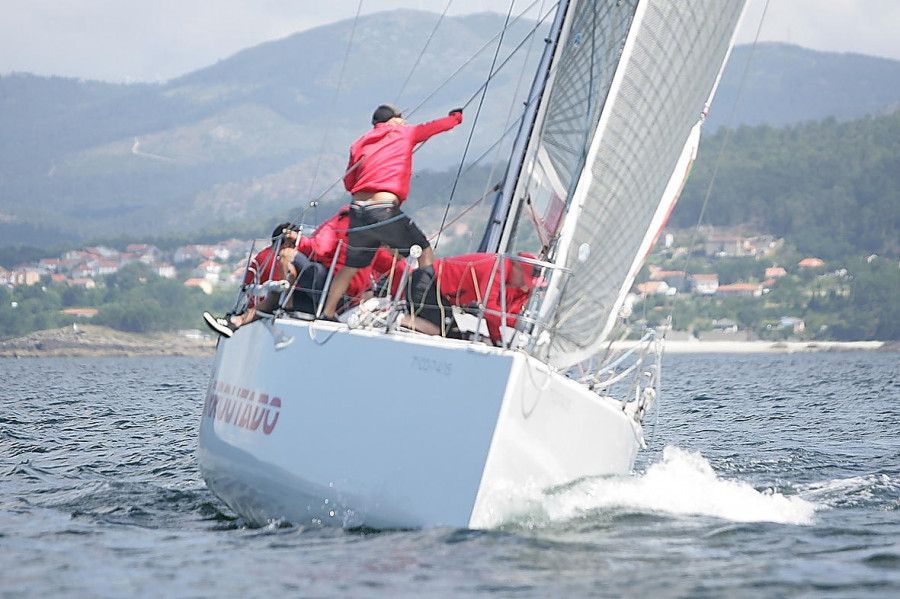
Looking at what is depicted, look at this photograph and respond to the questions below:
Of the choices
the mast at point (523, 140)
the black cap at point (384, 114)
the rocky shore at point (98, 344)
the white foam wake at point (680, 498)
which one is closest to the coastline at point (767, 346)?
the rocky shore at point (98, 344)

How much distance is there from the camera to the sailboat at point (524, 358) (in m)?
4.56

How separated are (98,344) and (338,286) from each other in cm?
6512

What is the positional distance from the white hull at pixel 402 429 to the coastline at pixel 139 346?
198 feet

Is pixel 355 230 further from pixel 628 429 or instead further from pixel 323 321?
pixel 628 429

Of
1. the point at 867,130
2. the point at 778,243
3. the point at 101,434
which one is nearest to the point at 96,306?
the point at 778,243

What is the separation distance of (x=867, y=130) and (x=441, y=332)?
10587 centimetres

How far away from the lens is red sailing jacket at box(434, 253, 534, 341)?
17.1 ft

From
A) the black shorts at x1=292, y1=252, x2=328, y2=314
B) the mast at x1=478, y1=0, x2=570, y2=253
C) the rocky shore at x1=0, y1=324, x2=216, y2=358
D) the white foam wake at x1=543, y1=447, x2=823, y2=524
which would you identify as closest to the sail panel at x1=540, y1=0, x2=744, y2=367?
the mast at x1=478, y1=0, x2=570, y2=253

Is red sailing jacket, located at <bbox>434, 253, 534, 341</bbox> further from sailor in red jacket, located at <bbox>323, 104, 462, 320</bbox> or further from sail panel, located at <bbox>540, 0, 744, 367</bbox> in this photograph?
sail panel, located at <bbox>540, 0, 744, 367</bbox>

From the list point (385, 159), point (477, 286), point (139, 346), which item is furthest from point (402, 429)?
point (139, 346)

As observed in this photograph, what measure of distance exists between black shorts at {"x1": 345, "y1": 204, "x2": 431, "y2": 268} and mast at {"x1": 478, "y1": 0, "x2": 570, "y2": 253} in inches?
21.1

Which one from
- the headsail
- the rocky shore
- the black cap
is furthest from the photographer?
the rocky shore

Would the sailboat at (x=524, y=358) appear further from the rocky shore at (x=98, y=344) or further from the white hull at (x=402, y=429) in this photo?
the rocky shore at (x=98, y=344)

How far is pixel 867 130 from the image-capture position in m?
104
